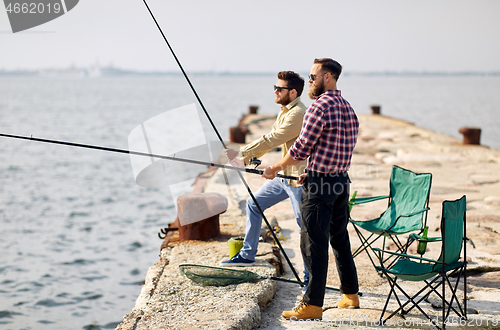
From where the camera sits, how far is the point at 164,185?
16250 mm

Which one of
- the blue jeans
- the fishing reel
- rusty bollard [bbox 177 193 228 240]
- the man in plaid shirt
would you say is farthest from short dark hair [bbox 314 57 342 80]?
rusty bollard [bbox 177 193 228 240]

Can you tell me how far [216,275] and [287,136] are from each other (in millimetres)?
1340

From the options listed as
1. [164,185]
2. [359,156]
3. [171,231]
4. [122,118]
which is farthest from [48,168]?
[122,118]

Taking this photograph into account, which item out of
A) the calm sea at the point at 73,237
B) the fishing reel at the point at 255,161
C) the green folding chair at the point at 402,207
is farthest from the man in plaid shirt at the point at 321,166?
the calm sea at the point at 73,237

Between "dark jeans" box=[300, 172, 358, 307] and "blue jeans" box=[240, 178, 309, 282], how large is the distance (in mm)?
526

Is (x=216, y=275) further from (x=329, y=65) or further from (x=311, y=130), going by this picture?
(x=329, y=65)

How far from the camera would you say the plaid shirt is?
142 inches

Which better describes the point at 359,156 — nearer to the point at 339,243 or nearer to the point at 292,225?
the point at 292,225

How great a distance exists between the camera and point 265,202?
463cm

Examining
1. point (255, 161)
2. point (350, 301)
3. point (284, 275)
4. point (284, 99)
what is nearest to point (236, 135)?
point (284, 275)

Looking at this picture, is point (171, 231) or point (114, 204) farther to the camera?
point (114, 204)

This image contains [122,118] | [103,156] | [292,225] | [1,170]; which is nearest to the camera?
[292,225]

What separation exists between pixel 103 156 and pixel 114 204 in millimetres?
10366

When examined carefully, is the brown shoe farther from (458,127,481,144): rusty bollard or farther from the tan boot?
(458,127,481,144): rusty bollard
